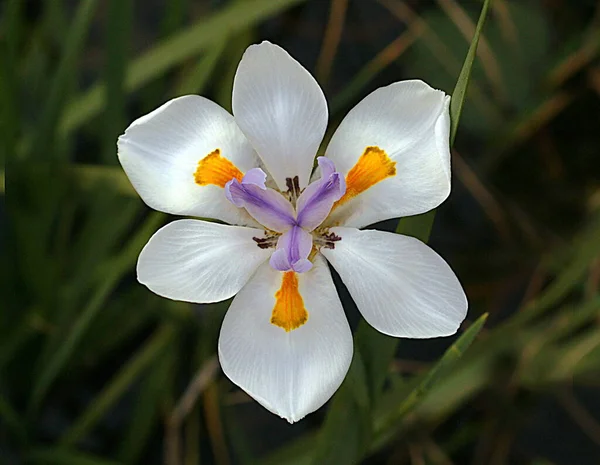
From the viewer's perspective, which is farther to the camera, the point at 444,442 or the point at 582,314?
the point at 444,442

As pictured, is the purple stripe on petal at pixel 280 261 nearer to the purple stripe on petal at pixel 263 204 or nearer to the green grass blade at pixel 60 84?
the purple stripe on petal at pixel 263 204

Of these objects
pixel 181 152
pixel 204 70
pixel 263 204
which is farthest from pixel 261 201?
pixel 204 70

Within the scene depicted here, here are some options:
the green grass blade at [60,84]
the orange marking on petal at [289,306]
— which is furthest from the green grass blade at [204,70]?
the orange marking on petal at [289,306]

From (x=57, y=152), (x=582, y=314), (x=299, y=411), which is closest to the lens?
(x=299, y=411)

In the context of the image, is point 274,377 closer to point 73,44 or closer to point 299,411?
point 299,411

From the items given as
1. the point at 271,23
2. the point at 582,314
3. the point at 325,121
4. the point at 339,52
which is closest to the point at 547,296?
the point at 582,314

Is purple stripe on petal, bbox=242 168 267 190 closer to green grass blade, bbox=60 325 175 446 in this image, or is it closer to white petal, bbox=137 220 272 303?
white petal, bbox=137 220 272 303
